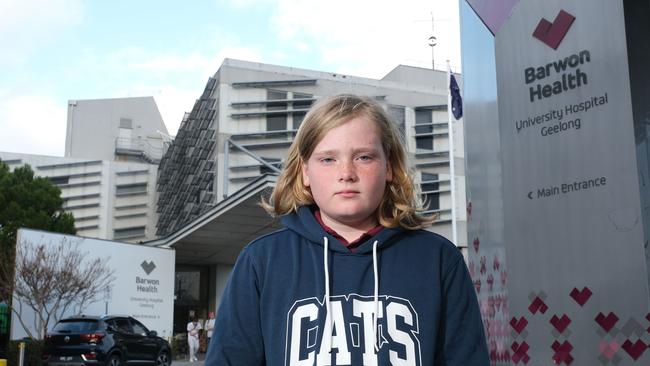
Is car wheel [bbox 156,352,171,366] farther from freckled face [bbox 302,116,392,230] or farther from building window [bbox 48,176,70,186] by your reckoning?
building window [bbox 48,176,70,186]

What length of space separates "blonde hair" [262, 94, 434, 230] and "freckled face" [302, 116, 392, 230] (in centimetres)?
3

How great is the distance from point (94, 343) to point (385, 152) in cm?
1642

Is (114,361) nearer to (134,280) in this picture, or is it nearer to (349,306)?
(134,280)

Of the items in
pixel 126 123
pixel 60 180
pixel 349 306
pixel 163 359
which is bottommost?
Result: pixel 163 359

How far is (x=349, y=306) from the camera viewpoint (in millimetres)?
1997

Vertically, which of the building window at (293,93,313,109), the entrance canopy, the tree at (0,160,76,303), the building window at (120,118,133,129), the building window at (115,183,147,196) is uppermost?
the building window at (120,118,133,129)

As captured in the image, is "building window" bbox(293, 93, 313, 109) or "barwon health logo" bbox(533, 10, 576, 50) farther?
"building window" bbox(293, 93, 313, 109)

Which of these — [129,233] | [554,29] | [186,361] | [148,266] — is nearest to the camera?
[554,29]

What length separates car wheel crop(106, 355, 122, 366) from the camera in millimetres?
17438

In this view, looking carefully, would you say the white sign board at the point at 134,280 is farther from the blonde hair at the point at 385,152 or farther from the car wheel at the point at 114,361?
the blonde hair at the point at 385,152

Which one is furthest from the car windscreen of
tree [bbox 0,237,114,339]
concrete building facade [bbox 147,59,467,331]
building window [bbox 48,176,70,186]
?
building window [bbox 48,176,70,186]

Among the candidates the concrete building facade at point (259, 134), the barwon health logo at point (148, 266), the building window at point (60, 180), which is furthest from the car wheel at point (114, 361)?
the building window at point (60, 180)

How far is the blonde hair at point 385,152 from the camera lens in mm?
2180

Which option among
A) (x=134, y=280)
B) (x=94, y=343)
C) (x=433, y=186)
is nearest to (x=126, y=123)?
(x=433, y=186)
